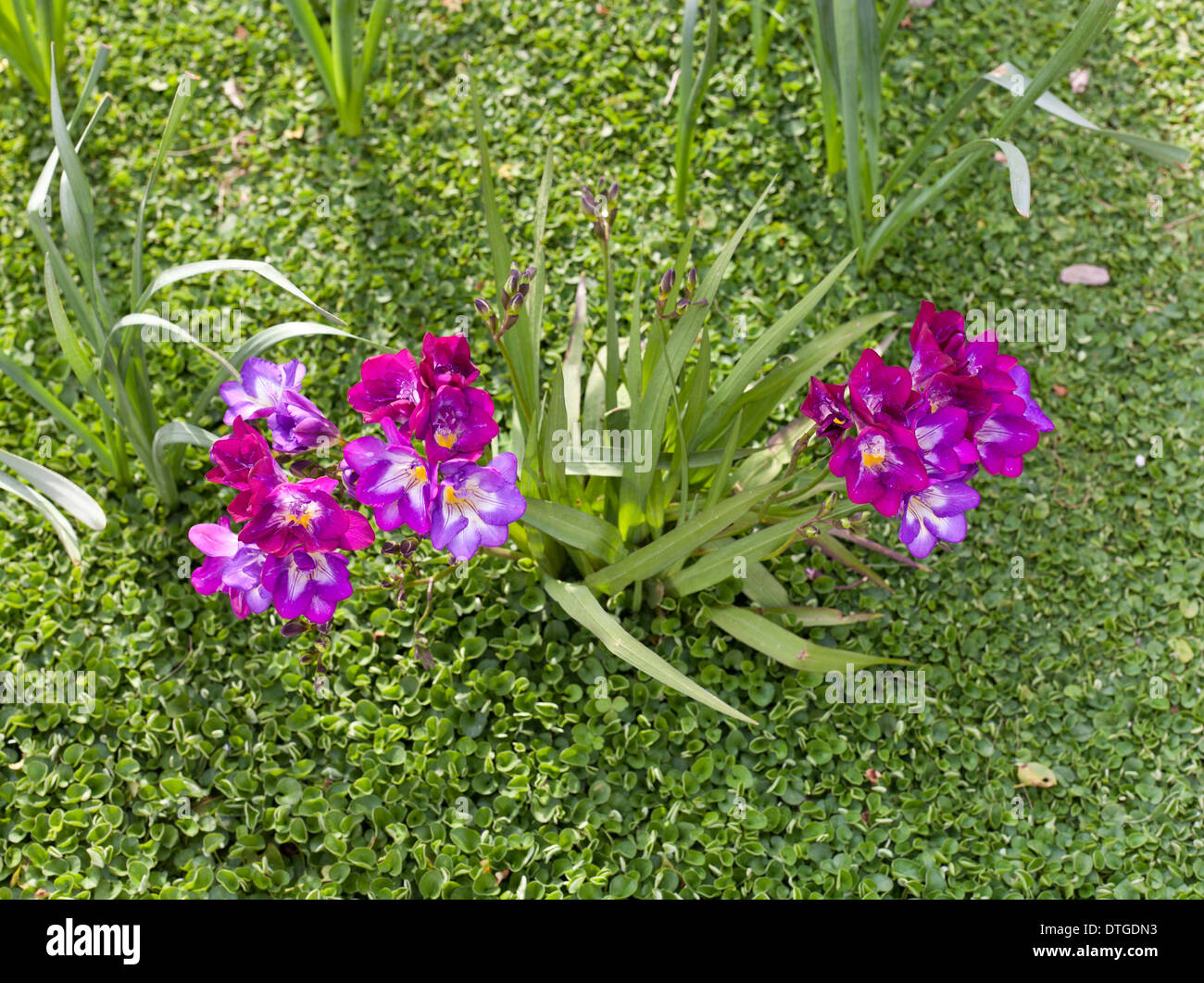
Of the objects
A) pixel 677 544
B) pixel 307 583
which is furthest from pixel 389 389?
pixel 677 544

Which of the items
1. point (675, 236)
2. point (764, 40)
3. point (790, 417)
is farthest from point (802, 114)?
point (790, 417)

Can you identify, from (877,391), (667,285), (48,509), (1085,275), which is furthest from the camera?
(1085,275)

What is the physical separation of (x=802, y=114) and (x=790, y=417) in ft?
3.16

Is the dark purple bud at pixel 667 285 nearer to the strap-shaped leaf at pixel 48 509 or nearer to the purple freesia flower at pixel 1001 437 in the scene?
the purple freesia flower at pixel 1001 437

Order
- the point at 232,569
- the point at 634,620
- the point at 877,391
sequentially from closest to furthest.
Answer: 1. the point at 877,391
2. the point at 232,569
3. the point at 634,620

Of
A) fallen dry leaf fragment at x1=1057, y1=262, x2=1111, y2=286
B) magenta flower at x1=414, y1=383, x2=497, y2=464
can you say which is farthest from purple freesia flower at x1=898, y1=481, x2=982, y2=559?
fallen dry leaf fragment at x1=1057, y1=262, x2=1111, y2=286

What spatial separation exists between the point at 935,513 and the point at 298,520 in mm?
935

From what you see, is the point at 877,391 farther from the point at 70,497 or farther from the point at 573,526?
the point at 70,497

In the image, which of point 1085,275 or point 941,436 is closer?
point 941,436

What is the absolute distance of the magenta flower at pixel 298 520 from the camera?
1297 mm

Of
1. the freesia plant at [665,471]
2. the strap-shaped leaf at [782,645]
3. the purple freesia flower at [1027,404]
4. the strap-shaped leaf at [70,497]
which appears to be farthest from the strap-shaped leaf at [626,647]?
the strap-shaped leaf at [70,497]

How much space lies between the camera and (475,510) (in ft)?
4.48

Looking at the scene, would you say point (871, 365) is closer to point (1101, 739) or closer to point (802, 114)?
point (1101, 739)

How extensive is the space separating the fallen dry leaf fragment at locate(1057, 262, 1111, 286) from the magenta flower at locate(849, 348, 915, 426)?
55.6 inches
